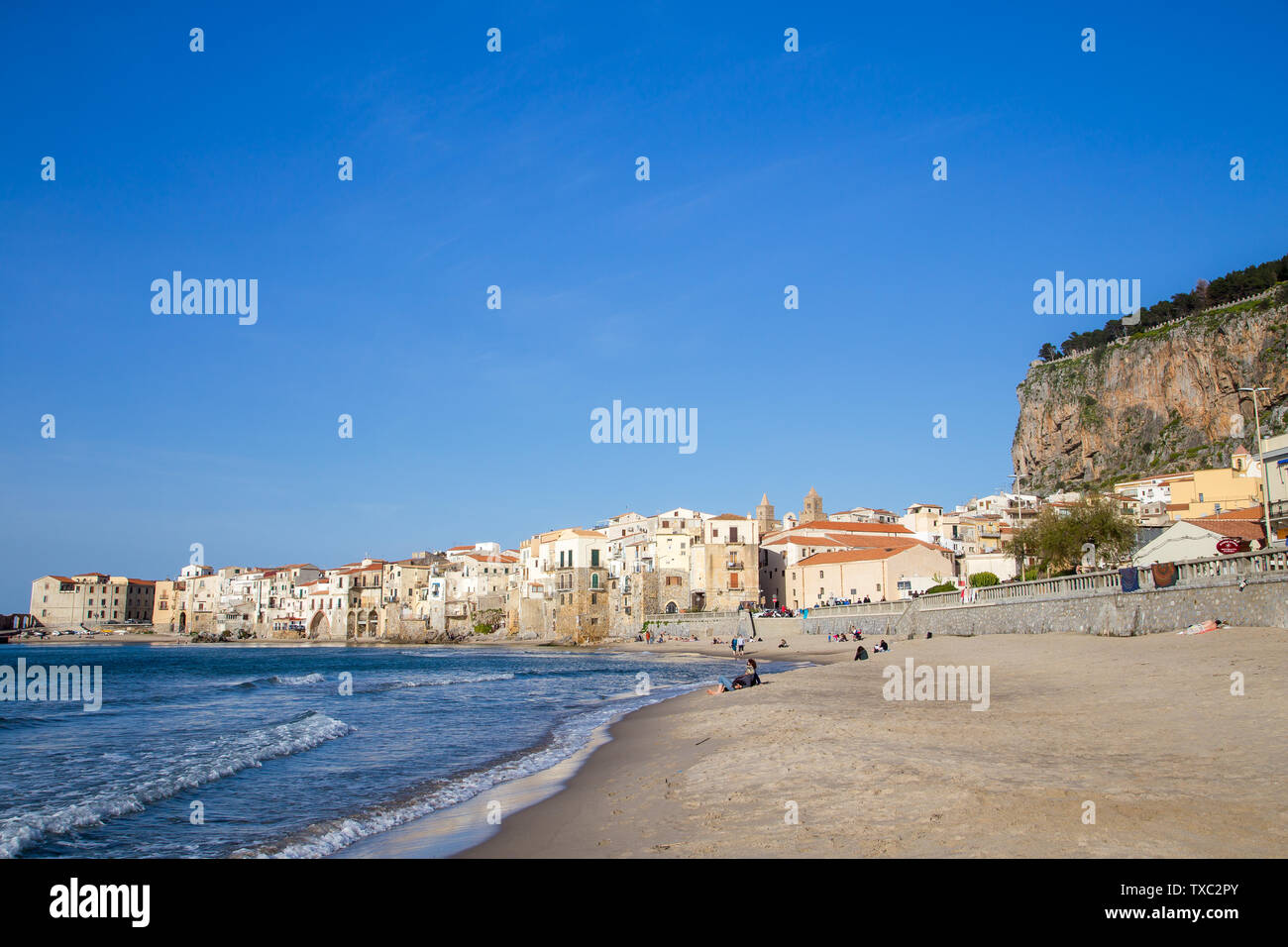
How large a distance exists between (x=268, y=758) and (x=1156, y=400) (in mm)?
126342

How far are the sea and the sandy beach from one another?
6.51 feet

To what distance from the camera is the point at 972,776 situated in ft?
32.8

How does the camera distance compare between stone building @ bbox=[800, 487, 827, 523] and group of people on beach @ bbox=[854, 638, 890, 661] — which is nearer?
group of people on beach @ bbox=[854, 638, 890, 661]

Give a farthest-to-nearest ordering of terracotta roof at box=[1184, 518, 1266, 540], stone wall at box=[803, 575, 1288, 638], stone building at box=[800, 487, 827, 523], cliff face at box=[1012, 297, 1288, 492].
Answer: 1. stone building at box=[800, 487, 827, 523]
2. cliff face at box=[1012, 297, 1288, 492]
3. terracotta roof at box=[1184, 518, 1266, 540]
4. stone wall at box=[803, 575, 1288, 638]

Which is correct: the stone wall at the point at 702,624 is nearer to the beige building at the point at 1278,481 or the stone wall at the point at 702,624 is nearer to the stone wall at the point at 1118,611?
the stone wall at the point at 1118,611

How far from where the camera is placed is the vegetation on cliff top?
111 m

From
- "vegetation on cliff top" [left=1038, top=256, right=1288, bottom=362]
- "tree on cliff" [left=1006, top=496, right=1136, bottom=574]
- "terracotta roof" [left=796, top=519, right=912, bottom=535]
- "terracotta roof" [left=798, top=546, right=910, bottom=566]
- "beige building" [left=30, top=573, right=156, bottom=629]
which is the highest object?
"vegetation on cliff top" [left=1038, top=256, right=1288, bottom=362]

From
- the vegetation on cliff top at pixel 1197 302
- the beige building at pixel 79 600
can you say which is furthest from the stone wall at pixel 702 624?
the beige building at pixel 79 600

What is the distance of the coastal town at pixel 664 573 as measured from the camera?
6188cm

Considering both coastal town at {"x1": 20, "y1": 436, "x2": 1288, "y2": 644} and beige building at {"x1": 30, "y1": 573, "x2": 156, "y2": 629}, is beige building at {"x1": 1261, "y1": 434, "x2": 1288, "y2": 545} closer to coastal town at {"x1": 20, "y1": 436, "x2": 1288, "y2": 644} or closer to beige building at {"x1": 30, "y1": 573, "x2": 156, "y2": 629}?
coastal town at {"x1": 20, "y1": 436, "x2": 1288, "y2": 644}

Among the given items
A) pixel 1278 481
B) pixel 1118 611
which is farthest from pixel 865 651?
pixel 1278 481

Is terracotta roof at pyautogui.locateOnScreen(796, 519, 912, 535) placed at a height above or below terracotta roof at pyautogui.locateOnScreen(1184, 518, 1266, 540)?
above

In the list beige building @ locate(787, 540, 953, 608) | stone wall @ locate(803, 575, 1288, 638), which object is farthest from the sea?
beige building @ locate(787, 540, 953, 608)
